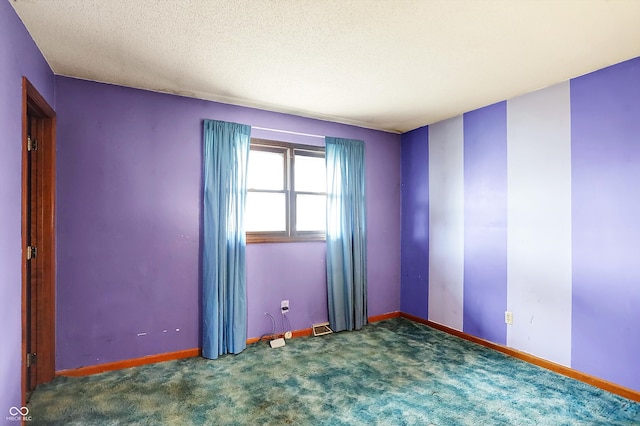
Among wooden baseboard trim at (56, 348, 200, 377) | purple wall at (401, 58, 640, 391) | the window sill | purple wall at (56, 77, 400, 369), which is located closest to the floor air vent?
purple wall at (56, 77, 400, 369)

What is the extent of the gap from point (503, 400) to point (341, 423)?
123cm

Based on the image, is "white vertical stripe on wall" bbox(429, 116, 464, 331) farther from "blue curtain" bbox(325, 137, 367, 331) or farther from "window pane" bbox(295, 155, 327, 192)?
"window pane" bbox(295, 155, 327, 192)

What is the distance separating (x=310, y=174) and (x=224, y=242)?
1340mm

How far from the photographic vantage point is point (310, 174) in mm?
3807

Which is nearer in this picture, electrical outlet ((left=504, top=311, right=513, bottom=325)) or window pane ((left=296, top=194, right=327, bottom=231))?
electrical outlet ((left=504, top=311, right=513, bottom=325))

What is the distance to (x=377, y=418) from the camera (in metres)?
2.07

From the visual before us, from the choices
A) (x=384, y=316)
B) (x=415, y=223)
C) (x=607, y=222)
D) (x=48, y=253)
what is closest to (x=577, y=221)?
(x=607, y=222)

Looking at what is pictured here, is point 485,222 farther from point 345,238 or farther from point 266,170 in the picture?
point 266,170

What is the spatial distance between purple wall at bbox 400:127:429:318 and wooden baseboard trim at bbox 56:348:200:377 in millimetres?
2706

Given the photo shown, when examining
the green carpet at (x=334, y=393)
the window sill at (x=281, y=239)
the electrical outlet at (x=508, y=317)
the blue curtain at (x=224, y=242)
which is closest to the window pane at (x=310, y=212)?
the window sill at (x=281, y=239)

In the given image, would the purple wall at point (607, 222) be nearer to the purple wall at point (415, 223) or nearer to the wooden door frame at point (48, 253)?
the purple wall at point (415, 223)

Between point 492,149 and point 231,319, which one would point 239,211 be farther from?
point 492,149

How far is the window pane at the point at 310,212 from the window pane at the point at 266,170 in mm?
321

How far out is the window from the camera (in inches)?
136
